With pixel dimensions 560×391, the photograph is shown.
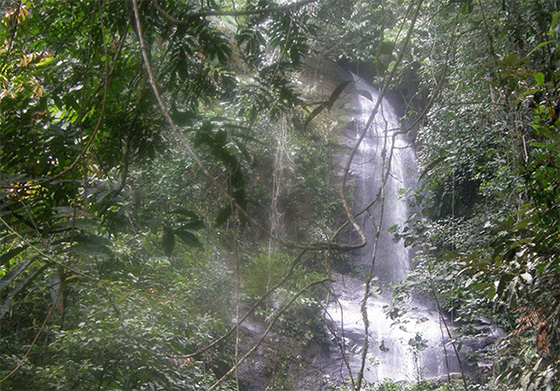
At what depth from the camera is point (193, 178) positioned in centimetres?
439

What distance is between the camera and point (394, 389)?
5039 mm

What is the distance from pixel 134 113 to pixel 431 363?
617cm

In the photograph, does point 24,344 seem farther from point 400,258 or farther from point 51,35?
point 400,258

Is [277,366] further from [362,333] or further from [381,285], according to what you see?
[381,285]

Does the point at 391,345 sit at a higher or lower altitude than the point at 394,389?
higher

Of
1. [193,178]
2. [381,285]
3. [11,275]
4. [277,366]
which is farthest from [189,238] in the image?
[381,285]

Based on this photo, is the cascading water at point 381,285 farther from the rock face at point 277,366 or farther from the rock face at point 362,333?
the rock face at point 277,366

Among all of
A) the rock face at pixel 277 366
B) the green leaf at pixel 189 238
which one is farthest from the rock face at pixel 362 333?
the green leaf at pixel 189 238

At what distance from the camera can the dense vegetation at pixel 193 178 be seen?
1572 millimetres

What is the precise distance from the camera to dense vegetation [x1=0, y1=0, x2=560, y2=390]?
1572mm

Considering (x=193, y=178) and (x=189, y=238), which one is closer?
(x=189, y=238)

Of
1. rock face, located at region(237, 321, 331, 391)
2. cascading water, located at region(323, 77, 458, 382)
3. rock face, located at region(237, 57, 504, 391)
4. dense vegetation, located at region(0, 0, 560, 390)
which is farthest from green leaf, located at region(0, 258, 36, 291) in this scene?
cascading water, located at region(323, 77, 458, 382)

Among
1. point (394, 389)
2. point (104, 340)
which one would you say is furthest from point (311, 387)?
point (104, 340)

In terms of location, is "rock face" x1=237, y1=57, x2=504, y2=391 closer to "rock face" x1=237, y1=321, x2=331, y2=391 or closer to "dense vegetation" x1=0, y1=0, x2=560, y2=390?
"rock face" x1=237, y1=321, x2=331, y2=391
